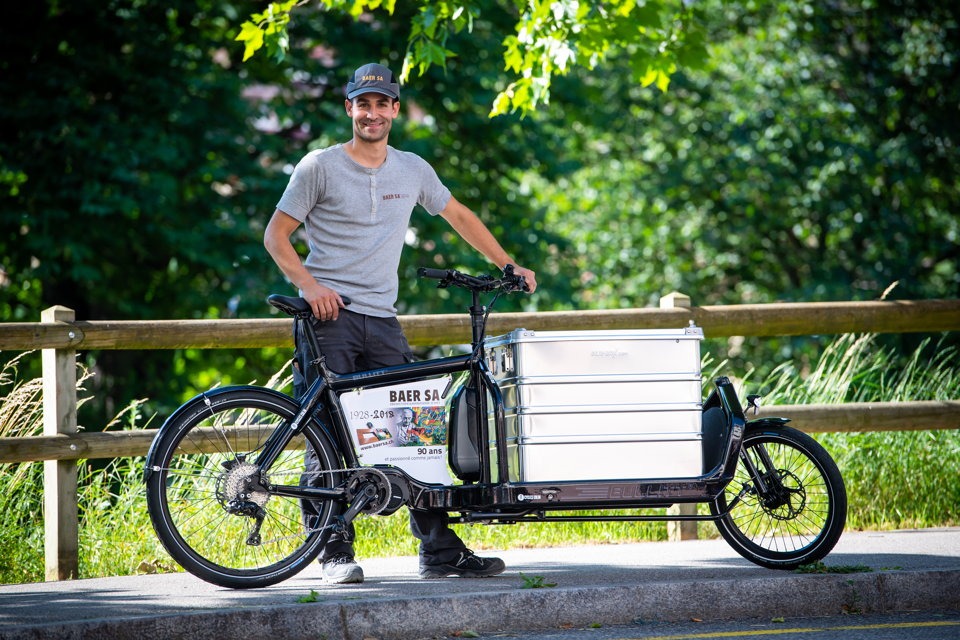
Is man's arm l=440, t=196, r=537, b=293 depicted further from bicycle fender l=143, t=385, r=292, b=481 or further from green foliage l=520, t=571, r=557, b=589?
green foliage l=520, t=571, r=557, b=589

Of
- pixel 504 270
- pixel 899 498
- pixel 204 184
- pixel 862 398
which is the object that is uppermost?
pixel 204 184

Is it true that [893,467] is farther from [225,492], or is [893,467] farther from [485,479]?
[225,492]

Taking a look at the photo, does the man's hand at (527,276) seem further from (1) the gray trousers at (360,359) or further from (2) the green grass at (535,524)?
(2) the green grass at (535,524)

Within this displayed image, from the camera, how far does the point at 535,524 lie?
691cm

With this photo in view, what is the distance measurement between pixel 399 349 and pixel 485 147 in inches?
428

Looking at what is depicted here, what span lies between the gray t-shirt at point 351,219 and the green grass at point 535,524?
75.9 inches

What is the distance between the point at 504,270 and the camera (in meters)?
5.18

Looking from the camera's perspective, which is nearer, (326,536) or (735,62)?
(326,536)

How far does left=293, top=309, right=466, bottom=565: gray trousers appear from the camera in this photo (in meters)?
5.15

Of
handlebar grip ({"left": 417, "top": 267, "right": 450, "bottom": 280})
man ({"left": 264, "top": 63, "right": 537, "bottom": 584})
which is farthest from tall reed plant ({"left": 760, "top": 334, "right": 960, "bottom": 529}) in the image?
handlebar grip ({"left": 417, "top": 267, "right": 450, "bottom": 280})

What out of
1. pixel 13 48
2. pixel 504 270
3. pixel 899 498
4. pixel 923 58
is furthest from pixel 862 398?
pixel 923 58

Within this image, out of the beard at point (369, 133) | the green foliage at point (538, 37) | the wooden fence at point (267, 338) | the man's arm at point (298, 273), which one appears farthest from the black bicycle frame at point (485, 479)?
the green foliage at point (538, 37)

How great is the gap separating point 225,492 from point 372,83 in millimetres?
1866

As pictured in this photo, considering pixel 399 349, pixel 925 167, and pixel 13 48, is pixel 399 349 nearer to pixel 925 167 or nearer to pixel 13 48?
pixel 13 48
